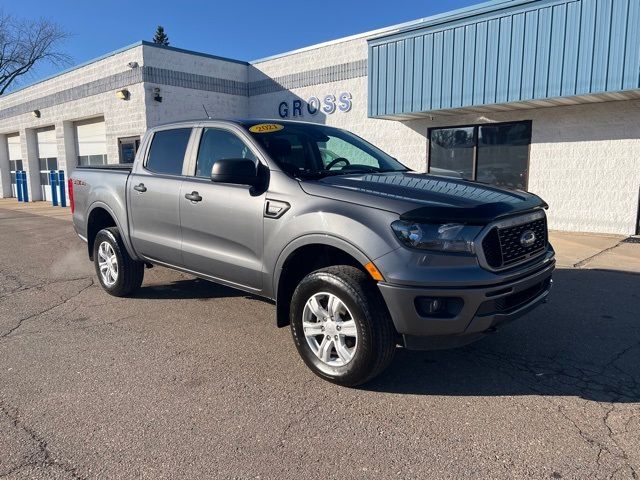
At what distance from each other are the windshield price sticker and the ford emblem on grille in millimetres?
2225

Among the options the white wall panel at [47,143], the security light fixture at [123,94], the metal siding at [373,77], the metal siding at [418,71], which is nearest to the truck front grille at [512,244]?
the metal siding at [418,71]

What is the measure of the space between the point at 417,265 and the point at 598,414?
1.45 metres

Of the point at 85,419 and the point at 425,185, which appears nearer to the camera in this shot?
the point at 85,419

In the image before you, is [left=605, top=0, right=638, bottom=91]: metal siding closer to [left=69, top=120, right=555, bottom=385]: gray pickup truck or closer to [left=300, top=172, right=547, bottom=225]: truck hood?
[left=69, top=120, right=555, bottom=385]: gray pickup truck

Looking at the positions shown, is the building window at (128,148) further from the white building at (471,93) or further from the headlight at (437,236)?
the headlight at (437,236)

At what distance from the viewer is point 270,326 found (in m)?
4.71

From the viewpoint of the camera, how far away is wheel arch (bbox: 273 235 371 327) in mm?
3475

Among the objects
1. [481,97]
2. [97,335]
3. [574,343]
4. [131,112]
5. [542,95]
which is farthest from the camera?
[131,112]

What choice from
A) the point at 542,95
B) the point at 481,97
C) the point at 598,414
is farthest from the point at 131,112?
the point at 598,414

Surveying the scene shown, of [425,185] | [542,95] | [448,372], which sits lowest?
[448,372]

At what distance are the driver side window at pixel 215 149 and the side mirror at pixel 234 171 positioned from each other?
55 centimetres

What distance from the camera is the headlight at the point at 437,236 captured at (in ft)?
10.0

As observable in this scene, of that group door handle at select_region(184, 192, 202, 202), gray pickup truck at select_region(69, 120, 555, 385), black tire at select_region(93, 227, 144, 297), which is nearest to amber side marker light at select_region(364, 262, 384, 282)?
gray pickup truck at select_region(69, 120, 555, 385)

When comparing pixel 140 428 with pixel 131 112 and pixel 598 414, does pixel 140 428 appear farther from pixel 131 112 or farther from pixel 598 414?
pixel 131 112
